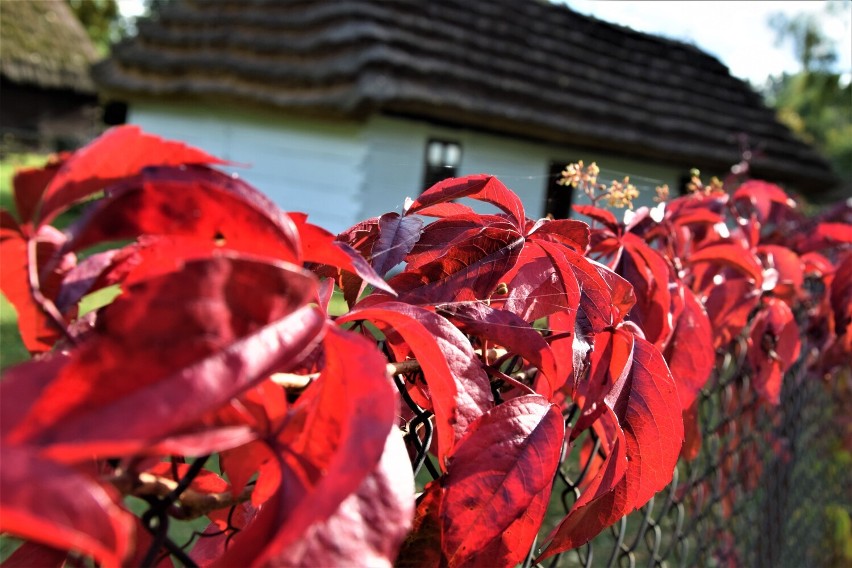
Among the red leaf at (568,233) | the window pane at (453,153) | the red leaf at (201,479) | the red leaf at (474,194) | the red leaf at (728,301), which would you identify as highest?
the red leaf at (474,194)

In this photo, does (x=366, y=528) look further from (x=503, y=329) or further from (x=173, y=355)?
(x=503, y=329)

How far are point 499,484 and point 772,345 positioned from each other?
2.98 feet

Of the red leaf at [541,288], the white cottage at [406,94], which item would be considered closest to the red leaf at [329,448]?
the red leaf at [541,288]

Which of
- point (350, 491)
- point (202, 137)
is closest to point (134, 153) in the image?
point (350, 491)

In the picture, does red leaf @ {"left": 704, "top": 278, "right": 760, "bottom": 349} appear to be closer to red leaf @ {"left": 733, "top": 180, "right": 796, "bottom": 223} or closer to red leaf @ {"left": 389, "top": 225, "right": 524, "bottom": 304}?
red leaf @ {"left": 733, "top": 180, "right": 796, "bottom": 223}

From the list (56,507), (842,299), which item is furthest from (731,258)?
(56,507)

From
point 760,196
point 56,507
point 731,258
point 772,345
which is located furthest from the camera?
point 760,196

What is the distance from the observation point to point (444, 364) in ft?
1.50

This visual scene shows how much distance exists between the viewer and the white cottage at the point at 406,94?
762cm

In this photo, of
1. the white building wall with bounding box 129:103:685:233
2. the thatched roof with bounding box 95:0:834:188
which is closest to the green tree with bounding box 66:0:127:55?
the thatched roof with bounding box 95:0:834:188

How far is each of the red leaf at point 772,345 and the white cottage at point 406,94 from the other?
16.8ft

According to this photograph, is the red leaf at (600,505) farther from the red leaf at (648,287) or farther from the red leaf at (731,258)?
the red leaf at (731,258)

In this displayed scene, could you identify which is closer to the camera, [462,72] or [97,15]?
[462,72]

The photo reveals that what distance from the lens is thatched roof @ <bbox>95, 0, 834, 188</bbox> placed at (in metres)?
7.58
